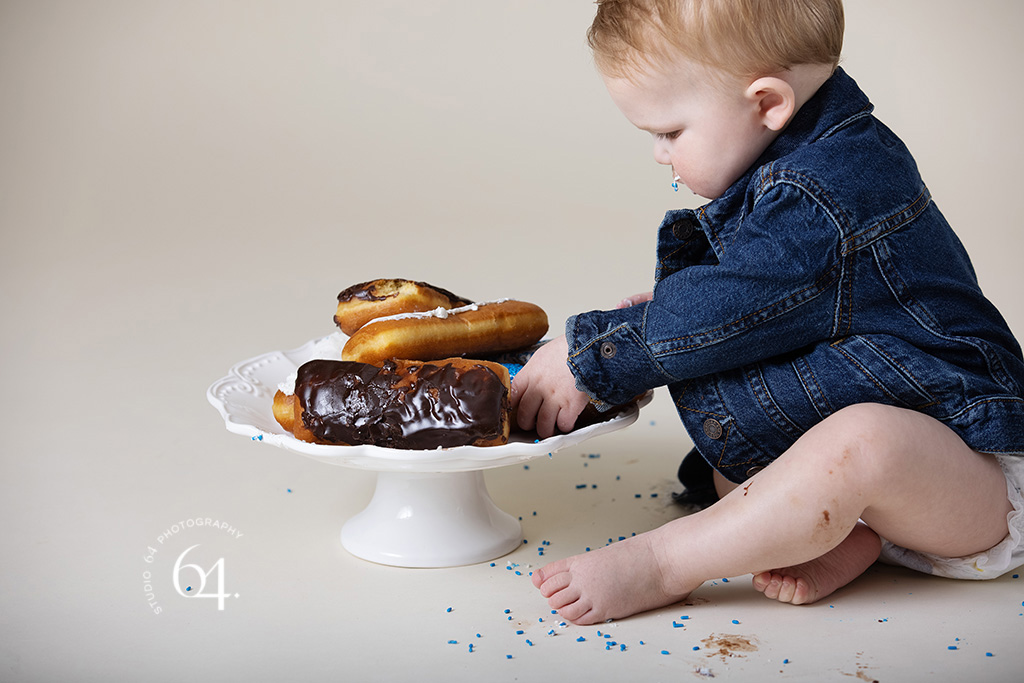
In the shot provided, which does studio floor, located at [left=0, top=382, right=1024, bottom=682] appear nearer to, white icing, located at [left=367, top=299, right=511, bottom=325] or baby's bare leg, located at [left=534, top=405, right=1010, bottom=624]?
baby's bare leg, located at [left=534, top=405, right=1010, bottom=624]

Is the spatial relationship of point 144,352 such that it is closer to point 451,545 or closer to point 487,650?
point 451,545

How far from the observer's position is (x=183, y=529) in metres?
2.27

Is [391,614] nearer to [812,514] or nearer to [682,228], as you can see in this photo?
[812,514]

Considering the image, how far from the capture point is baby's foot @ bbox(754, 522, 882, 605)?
1.89 m

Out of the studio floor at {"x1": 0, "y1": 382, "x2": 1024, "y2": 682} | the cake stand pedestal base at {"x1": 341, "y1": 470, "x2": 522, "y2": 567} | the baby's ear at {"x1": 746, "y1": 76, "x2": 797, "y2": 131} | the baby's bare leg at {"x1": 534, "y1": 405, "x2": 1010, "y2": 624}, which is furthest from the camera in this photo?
the cake stand pedestal base at {"x1": 341, "y1": 470, "x2": 522, "y2": 567}

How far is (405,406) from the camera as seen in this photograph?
187cm

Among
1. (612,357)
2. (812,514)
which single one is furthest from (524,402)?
(812,514)

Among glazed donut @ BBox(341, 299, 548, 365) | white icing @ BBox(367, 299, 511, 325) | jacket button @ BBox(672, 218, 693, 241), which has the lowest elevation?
glazed donut @ BBox(341, 299, 548, 365)

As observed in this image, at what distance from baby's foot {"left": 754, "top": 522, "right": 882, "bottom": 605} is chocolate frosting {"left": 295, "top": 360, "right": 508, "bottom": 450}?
1.90 ft

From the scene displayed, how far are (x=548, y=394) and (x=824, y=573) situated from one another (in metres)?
0.61

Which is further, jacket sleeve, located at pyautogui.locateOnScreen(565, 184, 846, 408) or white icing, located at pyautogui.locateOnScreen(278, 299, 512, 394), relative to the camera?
white icing, located at pyautogui.locateOnScreen(278, 299, 512, 394)

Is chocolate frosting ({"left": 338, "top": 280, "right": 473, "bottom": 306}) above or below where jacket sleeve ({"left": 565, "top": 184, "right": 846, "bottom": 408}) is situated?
above

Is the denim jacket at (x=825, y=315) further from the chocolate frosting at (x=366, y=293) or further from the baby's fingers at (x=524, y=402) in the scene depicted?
the chocolate frosting at (x=366, y=293)

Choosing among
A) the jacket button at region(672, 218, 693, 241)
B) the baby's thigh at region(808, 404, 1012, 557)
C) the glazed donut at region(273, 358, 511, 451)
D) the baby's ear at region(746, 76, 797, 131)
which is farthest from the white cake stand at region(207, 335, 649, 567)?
the baby's ear at region(746, 76, 797, 131)
